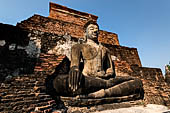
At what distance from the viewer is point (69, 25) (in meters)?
6.41

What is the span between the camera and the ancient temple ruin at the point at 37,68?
207 cm

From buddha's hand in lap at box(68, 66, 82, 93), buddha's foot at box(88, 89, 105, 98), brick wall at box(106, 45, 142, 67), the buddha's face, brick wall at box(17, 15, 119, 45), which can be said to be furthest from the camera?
brick wall at box(17, 15, 119, 45)

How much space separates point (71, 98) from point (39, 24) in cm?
462

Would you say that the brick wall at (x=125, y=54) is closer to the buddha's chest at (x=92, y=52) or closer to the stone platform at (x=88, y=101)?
the buddha's chest at (x=92, y=52)

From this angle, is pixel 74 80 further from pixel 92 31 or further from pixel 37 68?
pixel 92 31

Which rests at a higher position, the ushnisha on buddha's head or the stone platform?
the ushnisha on buddha's head

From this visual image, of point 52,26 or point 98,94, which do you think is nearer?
point 98,94

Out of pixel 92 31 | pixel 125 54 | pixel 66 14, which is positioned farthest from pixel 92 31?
pixel 66 14

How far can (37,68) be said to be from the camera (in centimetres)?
299

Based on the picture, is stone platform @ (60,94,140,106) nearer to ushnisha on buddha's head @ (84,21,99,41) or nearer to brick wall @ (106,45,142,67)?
ushnisha on buddha's head @ (84,21,99,41)

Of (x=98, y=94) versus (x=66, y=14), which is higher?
(x=66, y=14)

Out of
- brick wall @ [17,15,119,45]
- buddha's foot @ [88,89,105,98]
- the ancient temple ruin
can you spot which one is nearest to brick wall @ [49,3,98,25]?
brick wall @ [17,15,119,45]

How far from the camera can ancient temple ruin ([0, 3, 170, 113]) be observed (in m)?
2.07

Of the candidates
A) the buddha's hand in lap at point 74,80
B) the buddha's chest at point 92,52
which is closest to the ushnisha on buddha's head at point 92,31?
the buddha's chest at point 92,52
